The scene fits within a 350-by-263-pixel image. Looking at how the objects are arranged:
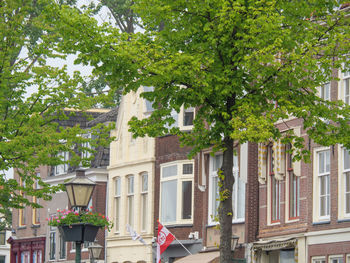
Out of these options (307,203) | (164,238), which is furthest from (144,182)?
(307,203)

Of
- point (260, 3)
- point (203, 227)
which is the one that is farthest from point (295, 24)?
point (203, 227)

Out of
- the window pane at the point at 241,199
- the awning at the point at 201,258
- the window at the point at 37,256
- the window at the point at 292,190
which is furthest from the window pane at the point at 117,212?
the window at the point at 292,190

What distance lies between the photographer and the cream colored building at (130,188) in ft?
134

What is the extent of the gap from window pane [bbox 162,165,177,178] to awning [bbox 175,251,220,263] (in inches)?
180

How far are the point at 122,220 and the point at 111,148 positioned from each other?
362 cm

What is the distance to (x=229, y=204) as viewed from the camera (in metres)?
18.6

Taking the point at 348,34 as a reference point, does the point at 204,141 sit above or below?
below

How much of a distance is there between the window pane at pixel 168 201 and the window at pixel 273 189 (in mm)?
7955

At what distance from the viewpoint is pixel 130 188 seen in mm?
43312

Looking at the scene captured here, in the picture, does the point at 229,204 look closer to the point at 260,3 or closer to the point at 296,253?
the point at 260,3

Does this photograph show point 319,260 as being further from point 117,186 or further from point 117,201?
point 117,186

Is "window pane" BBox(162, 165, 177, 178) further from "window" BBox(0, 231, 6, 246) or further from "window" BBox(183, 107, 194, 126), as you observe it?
"window" BBox(0, 231, 6, 246)

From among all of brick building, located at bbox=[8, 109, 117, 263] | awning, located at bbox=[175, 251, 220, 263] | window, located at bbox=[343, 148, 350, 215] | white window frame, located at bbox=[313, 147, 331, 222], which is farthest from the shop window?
window, located at bbox=[343, 148, 350, 215]

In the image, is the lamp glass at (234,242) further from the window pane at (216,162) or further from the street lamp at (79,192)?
the street lamp at (79,192)
